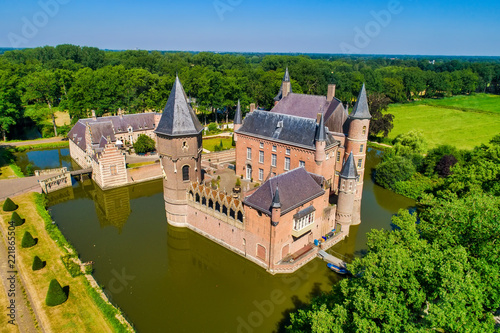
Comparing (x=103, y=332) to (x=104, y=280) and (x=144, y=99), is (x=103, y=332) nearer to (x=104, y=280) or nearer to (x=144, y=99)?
(x=104, y=280)

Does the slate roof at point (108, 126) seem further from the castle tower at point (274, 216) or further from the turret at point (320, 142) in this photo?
the castle tower at point (274, 216)

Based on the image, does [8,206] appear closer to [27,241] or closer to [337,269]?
[27,241]

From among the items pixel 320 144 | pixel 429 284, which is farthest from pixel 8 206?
pixel 429 284

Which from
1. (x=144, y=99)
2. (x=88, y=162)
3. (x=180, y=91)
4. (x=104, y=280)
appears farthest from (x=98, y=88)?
(x=104, y=280)

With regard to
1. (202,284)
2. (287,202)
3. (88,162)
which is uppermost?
(287,202)

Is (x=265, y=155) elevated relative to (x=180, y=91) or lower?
lower

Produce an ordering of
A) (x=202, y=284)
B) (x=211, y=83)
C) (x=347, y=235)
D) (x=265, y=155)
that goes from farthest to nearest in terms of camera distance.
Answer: (x=211, y=83) < (x=265, y=155) < (x=347, y=235) < (x=202, y=284)

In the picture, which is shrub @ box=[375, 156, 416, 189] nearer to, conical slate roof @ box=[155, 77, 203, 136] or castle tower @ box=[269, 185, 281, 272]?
castle tower @ box=[269, 185, 281, 272]

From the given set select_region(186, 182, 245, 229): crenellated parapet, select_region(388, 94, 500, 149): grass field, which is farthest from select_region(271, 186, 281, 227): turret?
select_region(388, 94, 500, 149): grass field
